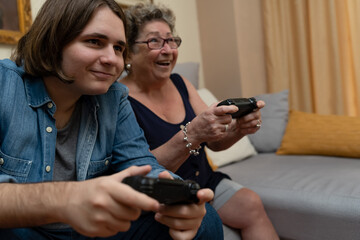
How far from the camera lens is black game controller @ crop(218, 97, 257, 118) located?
1001 millimetres

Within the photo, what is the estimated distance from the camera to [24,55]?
0.82m

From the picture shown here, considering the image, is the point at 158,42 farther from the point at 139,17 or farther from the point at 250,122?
the point at 250,122

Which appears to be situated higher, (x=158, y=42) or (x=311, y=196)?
(x=158, y=42)

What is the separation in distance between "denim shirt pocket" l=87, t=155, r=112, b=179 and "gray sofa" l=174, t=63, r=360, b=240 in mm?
769

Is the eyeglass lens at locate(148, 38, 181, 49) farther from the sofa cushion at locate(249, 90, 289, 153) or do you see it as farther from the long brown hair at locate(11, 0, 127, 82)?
the sofa cushion at locate(249, 90, 289, 153)

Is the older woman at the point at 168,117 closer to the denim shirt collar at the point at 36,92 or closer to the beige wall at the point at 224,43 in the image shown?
the denim shirt collar at the point at 36,92

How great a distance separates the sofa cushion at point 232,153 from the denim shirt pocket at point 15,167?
1.15m

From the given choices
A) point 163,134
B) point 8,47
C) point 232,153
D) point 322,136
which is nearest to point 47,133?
point 163,134

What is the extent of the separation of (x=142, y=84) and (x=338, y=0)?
1697 mm

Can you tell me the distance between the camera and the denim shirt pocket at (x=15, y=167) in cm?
71

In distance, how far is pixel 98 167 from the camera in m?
0.87

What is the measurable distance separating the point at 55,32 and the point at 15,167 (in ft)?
1.10

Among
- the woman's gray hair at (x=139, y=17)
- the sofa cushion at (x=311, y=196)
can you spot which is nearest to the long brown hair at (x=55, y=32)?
the woman's gray hair at (x=139, y=17)

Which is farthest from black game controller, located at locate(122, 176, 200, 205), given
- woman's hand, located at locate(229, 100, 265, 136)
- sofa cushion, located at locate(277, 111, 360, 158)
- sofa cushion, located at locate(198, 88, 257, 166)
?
sofa cushion, located at locate(277, 111, 360, 158)
